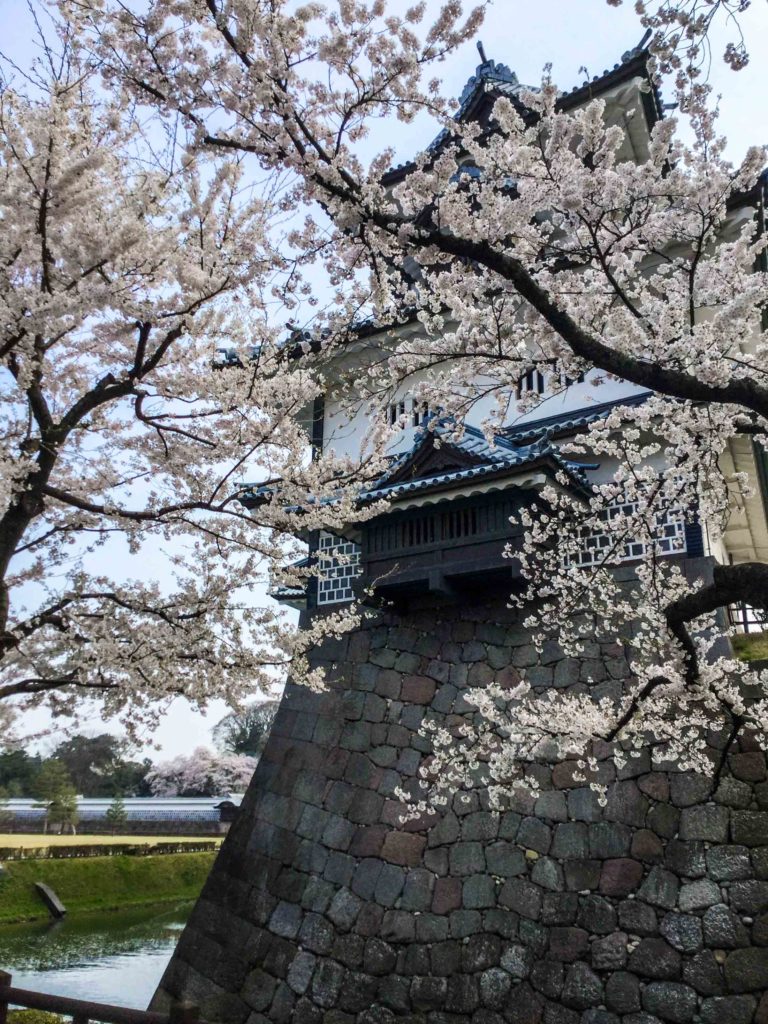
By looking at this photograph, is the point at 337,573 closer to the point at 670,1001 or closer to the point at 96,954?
the point at 670,1001

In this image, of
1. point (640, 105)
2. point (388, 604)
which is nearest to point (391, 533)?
point (388, 604)

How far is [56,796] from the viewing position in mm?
28422

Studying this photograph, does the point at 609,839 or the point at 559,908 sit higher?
the point at 609,839

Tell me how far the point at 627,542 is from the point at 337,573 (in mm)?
3557

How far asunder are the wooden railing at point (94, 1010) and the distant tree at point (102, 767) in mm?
37518

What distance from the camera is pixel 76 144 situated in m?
4.66

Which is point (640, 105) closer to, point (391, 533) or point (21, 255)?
point (391, 533)

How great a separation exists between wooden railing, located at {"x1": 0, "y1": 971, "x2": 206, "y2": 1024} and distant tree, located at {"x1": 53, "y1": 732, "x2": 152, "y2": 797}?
37518 millimetres

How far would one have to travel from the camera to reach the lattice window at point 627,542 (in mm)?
7082

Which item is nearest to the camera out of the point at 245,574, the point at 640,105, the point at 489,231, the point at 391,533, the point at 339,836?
the point at 489,231

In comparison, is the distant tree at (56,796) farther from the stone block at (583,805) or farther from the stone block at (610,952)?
the stone block at (610,952)

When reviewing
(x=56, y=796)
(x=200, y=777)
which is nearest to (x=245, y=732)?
(x=200, y=777)

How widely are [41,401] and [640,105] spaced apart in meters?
8.25

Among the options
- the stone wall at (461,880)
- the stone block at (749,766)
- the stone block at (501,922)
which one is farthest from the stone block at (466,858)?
the stone block at (749,766)
